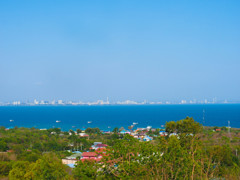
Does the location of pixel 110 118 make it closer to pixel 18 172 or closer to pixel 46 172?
pixel 18 172

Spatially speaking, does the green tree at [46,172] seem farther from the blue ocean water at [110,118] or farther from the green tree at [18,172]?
the blue ocean water at [110,118]

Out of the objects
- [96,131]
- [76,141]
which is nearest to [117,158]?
[76,141]

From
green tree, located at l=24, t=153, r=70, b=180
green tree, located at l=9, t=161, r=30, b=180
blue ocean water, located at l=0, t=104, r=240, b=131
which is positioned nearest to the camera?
green tree, located at l=24, t=153, r=70, b=180

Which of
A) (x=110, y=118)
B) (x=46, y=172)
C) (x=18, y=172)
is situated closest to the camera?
(x=46, y=172)

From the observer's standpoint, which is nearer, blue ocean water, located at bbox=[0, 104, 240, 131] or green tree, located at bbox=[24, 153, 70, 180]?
green tree, located at bbox=[24, 153, 70, 180]

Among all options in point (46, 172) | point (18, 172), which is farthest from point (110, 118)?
point (46, 172)

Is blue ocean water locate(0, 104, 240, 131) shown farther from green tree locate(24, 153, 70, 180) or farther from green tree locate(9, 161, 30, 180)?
green tree locate(24, 153, 70, 180)

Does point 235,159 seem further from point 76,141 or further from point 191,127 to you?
point 76,141

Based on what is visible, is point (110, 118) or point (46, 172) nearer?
point (46, 172)

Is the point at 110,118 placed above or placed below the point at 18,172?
below

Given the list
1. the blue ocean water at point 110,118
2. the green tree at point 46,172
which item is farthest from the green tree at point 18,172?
the blue ocean water at point 110,118

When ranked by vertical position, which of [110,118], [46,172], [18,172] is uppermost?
[46,172]

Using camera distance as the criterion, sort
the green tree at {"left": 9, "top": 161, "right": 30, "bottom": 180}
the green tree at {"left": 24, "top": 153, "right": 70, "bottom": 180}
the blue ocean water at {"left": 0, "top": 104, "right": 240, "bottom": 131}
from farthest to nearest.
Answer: the blue ocean water at {"left": 0, "top": 104, "right": 240, "bottom": 131}
the green tree at {"left": 9, "top": 161, "right": 30, "bottom": 180}
the green tree at {"left": 24, "top": 153, "right": 70, "bottom": 180}

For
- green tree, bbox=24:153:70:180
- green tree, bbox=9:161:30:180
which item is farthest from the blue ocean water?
green tree, bbox=24:153:70:180
